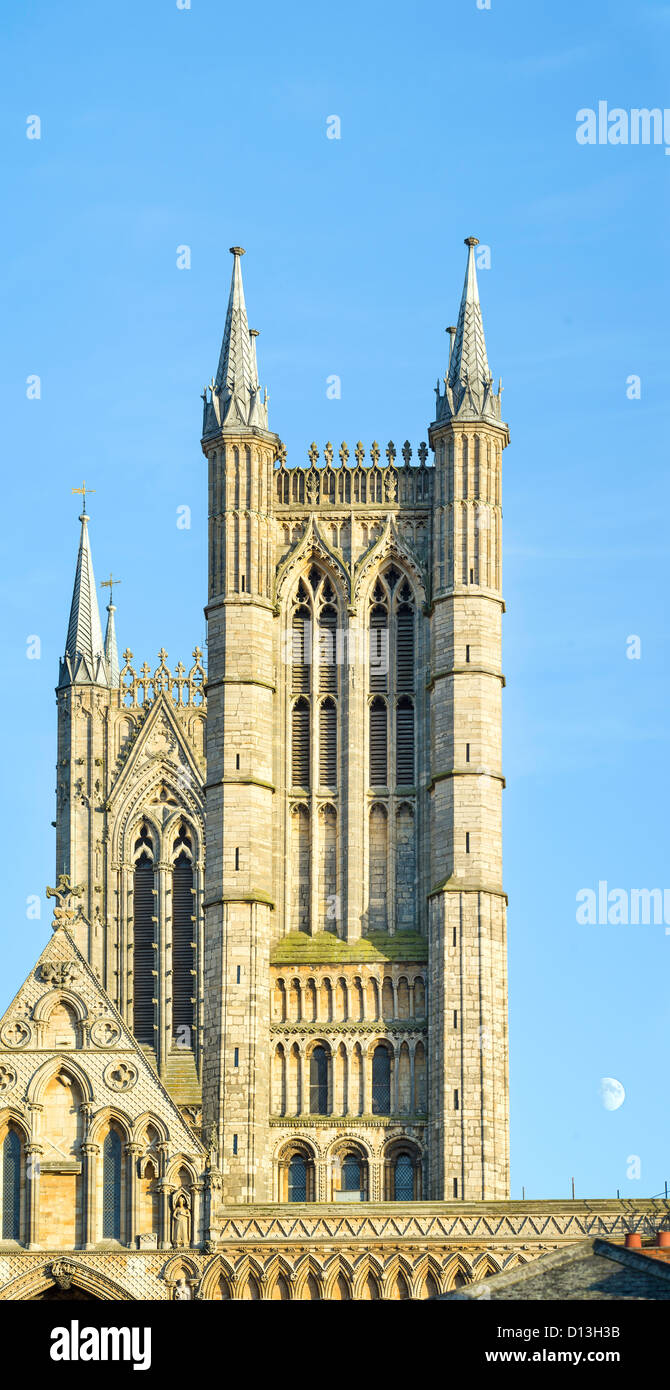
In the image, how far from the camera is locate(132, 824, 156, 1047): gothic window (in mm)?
99688

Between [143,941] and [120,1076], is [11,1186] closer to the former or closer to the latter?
[120,1076]

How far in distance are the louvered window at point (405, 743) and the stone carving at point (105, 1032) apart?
516 inches

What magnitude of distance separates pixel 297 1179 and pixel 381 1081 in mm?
3157

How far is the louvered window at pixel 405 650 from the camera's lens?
9025 cm

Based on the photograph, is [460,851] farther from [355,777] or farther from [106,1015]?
[106,1015]

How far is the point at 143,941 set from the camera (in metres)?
101

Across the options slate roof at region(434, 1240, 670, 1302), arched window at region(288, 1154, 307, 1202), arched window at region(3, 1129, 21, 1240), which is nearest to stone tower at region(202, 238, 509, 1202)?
arched window at region(288, 1154, 307, 1202)

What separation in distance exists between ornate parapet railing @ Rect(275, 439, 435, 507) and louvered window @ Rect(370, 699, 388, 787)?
5219mm

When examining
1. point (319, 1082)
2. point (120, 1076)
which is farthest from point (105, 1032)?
point (319, 1082)

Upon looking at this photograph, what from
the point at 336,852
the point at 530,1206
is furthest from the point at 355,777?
the point at 530,1206

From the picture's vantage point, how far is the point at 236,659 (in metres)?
88.7

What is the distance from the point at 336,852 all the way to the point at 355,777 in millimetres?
1922
